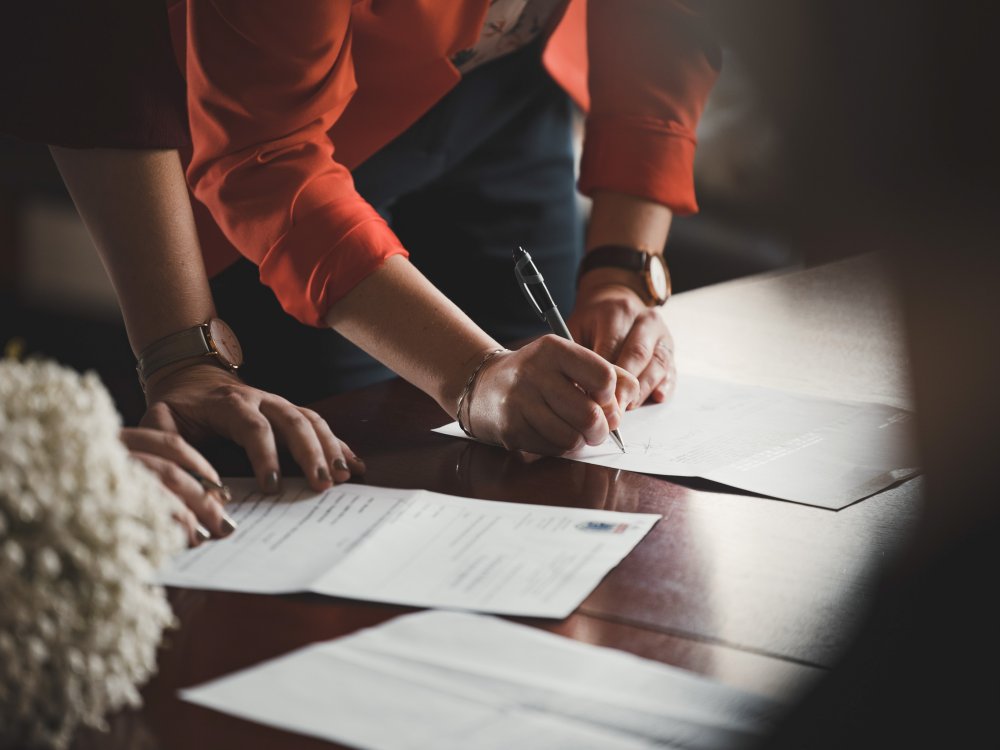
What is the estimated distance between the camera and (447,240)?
4.97 ft

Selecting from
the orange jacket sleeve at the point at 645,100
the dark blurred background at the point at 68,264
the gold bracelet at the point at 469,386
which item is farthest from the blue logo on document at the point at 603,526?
the dark blurred background at the point at 68,264

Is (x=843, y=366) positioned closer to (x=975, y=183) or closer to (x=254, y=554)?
(x=254, y=554)

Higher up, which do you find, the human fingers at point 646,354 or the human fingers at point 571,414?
the human fingers at point 571,414

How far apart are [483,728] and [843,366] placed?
0.87 metres

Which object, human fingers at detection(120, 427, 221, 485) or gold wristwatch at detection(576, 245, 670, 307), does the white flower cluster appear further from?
gold wristwatch at detection(576, 245, 670, 307)

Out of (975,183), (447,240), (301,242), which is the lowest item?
(447,240)

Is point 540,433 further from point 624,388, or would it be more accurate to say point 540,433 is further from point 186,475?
point 186,475

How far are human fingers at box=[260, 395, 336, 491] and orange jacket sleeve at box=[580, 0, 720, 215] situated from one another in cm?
64

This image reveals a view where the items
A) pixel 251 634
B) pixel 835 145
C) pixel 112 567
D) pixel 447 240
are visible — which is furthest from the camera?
pixel 447 240

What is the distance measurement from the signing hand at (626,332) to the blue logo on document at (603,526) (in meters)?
0.30

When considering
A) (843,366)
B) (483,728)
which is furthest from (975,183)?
(843,366)

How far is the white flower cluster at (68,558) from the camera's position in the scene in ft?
1.62

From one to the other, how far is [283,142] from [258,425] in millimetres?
315

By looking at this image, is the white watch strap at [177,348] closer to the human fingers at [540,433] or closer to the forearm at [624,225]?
the human fingers at [540,433]
